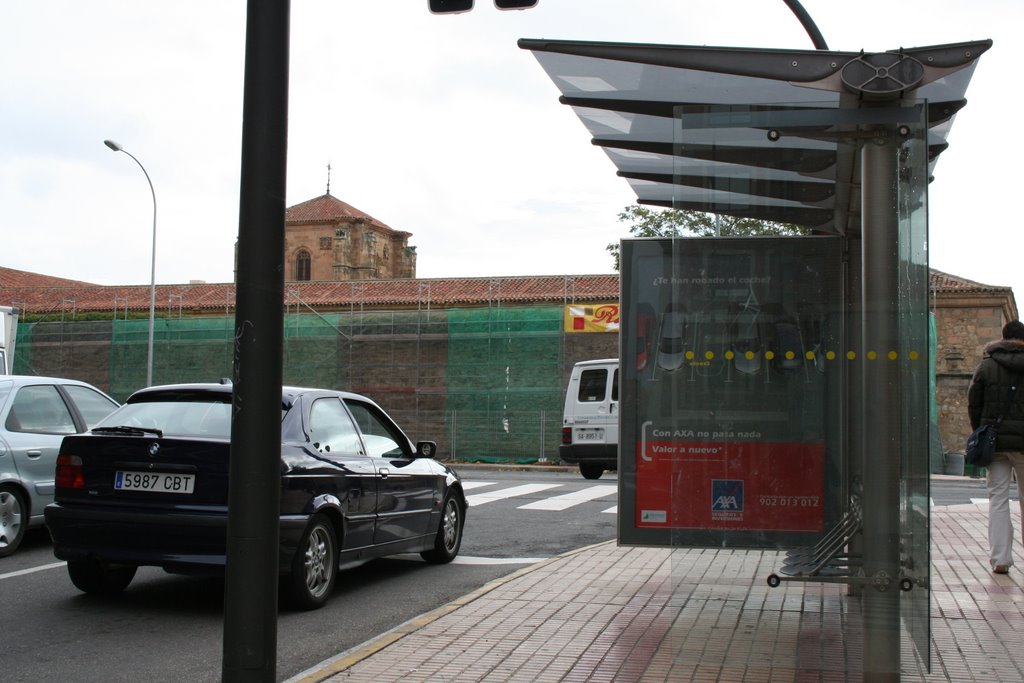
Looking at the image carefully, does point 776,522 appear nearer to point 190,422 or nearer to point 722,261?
point 722,261

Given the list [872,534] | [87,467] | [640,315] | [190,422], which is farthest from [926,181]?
[87,467]

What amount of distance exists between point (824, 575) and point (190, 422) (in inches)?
171

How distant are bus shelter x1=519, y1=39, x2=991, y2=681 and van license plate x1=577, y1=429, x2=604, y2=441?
14261 mm

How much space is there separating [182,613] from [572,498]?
9361 millimetres

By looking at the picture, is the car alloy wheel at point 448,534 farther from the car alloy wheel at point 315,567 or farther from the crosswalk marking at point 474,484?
the crosswalk marking at point 474,484

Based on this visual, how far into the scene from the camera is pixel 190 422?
7.73 meters

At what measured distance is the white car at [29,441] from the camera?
9.91 m

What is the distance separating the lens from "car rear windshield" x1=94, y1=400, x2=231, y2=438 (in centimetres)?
764

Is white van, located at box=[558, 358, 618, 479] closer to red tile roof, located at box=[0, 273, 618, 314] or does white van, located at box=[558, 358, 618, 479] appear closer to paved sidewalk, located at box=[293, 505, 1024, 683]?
paved sidewalk, located at box=[293, 505, 1024, 683]

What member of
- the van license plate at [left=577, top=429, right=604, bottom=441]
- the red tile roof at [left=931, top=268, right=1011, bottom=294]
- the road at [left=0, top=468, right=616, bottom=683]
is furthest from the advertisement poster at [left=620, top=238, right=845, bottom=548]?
the red tile roof at [left=931, top=268, right=1011, bottom=294]

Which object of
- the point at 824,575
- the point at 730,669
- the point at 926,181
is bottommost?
the point at 730,669

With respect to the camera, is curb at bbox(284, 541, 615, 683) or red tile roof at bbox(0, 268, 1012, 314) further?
red tile roof at bbox(0, 268, 1012, 314)

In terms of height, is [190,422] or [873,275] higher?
[873,275]

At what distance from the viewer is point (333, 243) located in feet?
255
